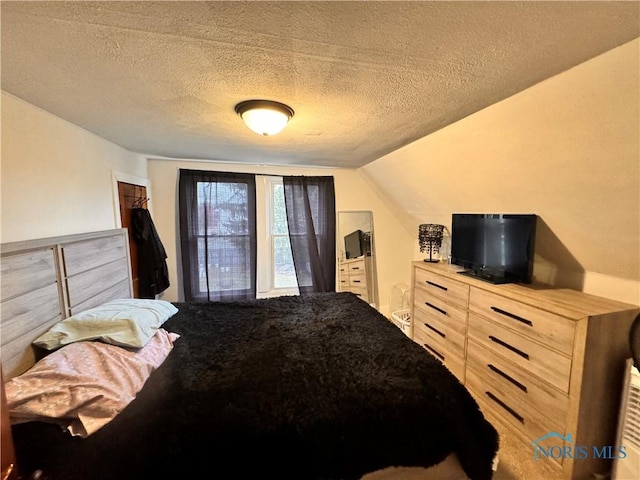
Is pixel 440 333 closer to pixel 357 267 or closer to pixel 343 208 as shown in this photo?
pixel 357 267

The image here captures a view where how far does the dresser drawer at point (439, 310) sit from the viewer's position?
234 cm

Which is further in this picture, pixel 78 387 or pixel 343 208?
pixel 343 208

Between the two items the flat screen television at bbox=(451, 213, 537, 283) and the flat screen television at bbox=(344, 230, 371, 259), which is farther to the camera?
the flat screen television at bbox=(344, 230, 371, 259)

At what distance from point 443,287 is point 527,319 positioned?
80cm

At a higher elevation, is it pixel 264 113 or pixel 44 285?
pixel 264 113

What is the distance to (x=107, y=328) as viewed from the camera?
4.87ft

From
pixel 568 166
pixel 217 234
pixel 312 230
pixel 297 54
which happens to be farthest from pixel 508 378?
pixel 217 234

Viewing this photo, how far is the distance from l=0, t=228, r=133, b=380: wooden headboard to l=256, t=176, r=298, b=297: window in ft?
5.68

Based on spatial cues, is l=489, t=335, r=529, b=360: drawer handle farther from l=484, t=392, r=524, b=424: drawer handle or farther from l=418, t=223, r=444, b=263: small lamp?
l=418, t=223, r=444, b=263: small lamp

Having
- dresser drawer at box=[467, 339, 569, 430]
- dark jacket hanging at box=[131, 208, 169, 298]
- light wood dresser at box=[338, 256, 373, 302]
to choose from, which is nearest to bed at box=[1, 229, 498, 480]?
dresser drawer at box=[467, 339, 569, 430]

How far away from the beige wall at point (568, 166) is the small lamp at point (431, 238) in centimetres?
60

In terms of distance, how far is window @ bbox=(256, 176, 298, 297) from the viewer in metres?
3.60

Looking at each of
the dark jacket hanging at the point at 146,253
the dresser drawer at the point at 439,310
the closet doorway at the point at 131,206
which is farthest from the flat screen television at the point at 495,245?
the closet doorway at the point at 131,206

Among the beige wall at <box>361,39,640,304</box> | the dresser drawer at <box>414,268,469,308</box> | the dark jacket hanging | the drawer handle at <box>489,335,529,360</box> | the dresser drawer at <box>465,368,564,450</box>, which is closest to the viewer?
the beige wall at <box>361,39,640,304</box>
